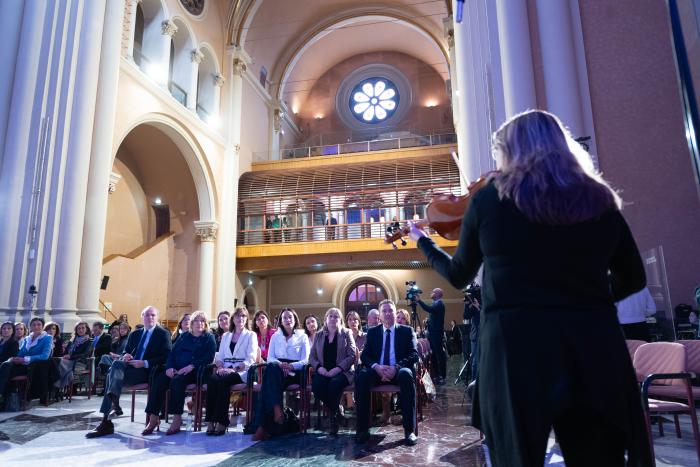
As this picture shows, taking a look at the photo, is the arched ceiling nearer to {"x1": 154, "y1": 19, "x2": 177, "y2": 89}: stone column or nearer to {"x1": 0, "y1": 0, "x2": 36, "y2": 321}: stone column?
{"x1": 154, "y1": 19, "x2": 177, "y2": 89}: stone column

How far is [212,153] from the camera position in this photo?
1348 cm

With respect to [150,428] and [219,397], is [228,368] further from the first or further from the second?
[150,428]

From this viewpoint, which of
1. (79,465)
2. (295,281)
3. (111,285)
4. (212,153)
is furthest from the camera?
(295,281)

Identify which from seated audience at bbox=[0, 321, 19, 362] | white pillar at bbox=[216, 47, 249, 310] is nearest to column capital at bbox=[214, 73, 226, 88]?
white pillar at bbox=[216, 47, 249, 310]

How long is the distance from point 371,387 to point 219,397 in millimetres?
1270

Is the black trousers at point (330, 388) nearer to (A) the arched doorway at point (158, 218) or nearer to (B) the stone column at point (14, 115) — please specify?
(B) the stone column at point (14, 115)

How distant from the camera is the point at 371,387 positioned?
153 inches

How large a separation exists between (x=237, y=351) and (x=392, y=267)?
11349 mm

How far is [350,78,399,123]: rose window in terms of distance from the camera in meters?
20.7

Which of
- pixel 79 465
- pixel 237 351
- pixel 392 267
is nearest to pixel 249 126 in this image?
pixel 392 267

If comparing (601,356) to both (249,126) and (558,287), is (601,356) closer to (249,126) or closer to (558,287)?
(558,287)

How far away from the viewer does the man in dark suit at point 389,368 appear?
3682 mm

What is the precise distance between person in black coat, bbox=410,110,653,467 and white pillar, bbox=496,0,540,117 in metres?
3.39

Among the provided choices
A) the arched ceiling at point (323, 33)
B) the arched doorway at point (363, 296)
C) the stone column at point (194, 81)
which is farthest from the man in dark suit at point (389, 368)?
the arched ceiling at point (323, 33)
